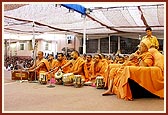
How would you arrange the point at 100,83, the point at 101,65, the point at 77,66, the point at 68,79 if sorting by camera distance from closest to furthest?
the point at 100,83
the point at 68,79
the point at 77,66
the point at 101,65

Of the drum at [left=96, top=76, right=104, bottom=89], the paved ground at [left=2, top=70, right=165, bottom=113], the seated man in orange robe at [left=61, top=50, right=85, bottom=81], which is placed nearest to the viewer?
the paved ground at [left=2, top=70, right=165, bottom=113]

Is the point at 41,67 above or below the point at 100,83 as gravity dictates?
above

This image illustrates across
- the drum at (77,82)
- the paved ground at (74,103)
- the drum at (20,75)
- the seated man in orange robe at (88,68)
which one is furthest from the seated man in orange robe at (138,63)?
the drum at (20,75)

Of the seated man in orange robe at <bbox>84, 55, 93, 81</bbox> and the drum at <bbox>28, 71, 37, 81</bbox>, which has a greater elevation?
the seated man in orange robe at <bbox>84, 55, 93, 81</bbox>

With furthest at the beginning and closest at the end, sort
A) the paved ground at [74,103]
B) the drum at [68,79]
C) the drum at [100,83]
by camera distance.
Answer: the drum at [68,79], the drum at [100,83], the paved ground at [74,103]

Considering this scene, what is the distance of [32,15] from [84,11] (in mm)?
1291

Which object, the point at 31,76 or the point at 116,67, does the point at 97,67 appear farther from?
the point at 31,76

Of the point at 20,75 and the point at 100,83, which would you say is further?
the point at 20,75

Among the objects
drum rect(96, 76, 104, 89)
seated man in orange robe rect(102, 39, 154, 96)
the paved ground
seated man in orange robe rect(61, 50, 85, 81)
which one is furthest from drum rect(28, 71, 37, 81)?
seated man in orange robe rect(102, 39, 154, 96)

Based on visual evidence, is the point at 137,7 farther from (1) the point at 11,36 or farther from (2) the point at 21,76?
(1) the point at 11,36

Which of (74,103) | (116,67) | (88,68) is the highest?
(116,67)

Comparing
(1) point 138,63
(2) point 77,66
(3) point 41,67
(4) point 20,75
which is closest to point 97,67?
(2) point 77,66

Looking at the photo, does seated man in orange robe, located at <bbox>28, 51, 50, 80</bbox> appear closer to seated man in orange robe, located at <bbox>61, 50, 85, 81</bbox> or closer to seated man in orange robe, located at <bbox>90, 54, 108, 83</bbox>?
seated man in orange robe, located at <bbox>61, 50, 85, 81</bbox>

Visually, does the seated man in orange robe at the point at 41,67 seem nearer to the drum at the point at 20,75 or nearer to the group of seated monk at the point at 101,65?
the group of seated monk at the point at 101,65
